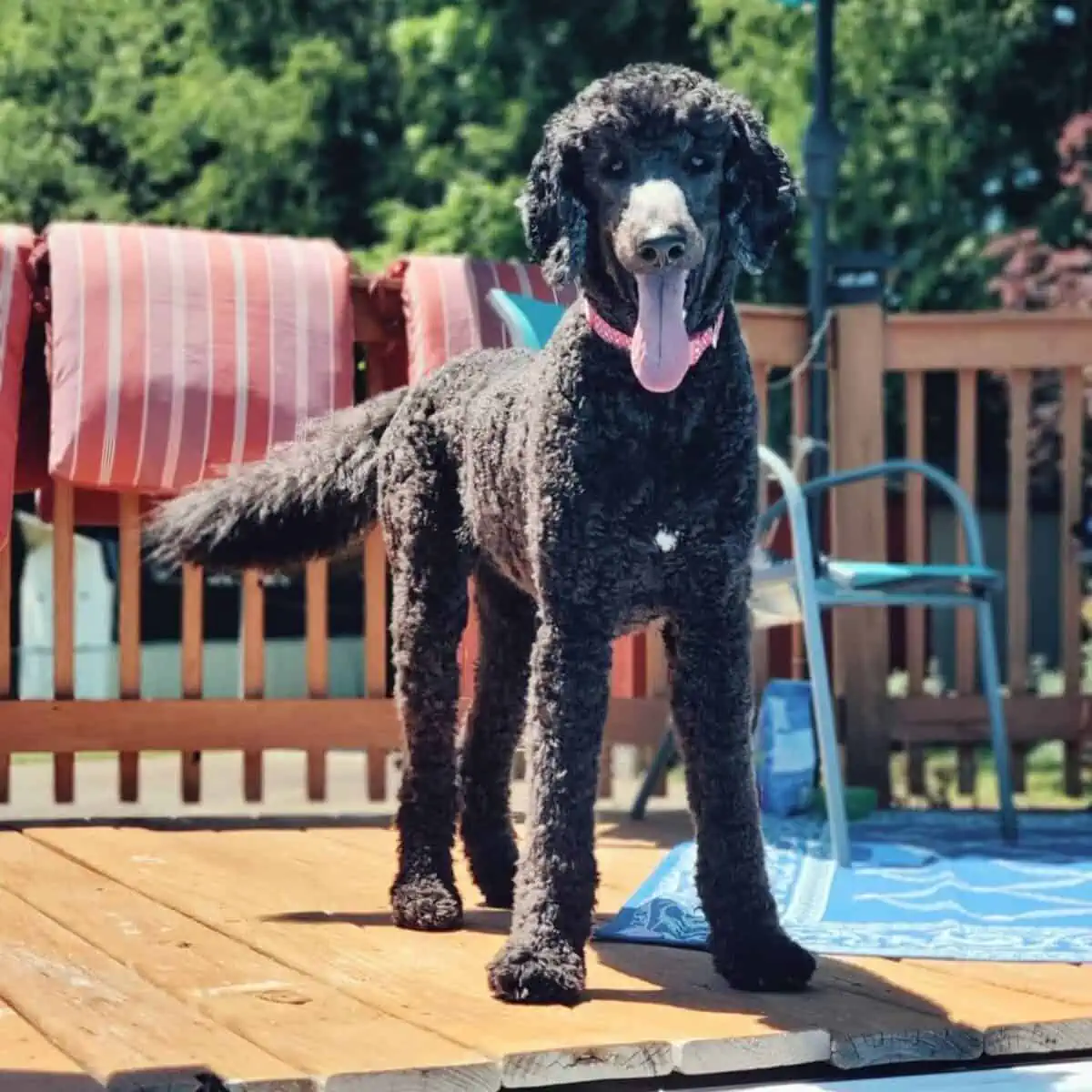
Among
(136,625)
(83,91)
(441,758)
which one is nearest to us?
(441,758)

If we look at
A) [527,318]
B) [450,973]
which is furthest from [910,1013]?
[527,318]

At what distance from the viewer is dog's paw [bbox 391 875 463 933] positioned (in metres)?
2.87

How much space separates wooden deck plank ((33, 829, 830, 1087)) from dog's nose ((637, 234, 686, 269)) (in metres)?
0.99

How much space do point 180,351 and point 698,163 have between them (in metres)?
2.03

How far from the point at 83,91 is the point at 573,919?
1174 centimetres

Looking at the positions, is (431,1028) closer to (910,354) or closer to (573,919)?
(573,919)

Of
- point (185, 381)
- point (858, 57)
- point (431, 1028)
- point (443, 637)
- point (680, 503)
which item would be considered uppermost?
point (858, 57)

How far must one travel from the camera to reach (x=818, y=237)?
5.34 meters

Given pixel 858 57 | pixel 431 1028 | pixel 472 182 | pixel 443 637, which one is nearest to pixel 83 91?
pixel 472 182

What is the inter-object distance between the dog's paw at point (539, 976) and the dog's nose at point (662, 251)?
933mm

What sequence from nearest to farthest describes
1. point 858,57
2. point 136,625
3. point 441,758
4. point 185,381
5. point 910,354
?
point 441,758 → point 185,381 → point 136,625 → point 910,354 → point 858,57

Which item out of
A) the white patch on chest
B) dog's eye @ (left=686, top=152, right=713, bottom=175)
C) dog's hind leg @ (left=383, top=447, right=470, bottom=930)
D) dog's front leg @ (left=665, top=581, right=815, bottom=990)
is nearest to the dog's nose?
dog's eye @ (left=686, top=152, right=713, bottom=175)

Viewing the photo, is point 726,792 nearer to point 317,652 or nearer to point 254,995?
point 254,995

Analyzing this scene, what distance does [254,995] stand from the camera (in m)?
2.38
